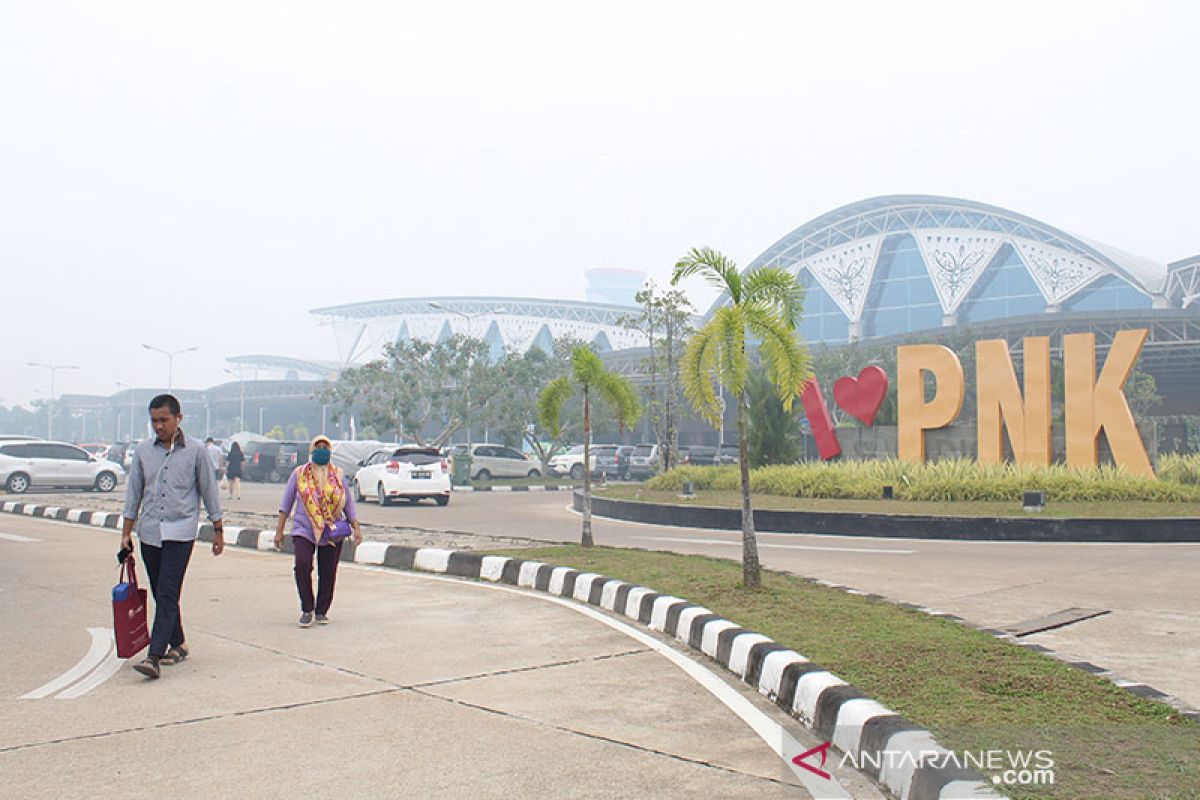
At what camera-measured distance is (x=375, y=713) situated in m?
5.33

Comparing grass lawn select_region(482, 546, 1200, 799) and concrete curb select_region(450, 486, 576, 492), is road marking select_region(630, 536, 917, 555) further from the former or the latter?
concrete curb select_region(450, 486, 576, 492)

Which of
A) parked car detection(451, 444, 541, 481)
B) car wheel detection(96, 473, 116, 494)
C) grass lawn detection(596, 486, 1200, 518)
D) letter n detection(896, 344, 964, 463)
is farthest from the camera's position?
parked car detection(451, 444, 541, 481)

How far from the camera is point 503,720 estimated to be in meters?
5.21

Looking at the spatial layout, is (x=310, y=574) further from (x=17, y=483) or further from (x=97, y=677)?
(x=17, y=483)

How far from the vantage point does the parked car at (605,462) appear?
148ft

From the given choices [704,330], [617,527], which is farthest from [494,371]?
[704,330]

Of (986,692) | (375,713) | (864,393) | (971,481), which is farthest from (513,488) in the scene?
(986,692)

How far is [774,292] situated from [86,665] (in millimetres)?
6050

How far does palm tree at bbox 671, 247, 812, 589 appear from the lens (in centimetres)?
955

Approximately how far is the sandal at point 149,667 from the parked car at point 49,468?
95.4 ft

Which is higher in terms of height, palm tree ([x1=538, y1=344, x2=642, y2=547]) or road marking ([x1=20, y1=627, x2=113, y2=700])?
palm tree ([x1=538, y1=344, x2=642, y2=547])

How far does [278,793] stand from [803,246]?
103m

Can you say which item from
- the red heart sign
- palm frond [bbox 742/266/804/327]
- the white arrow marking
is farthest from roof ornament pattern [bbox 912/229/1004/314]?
the white arrow marking

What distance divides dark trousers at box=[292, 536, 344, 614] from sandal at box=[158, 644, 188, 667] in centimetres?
141
